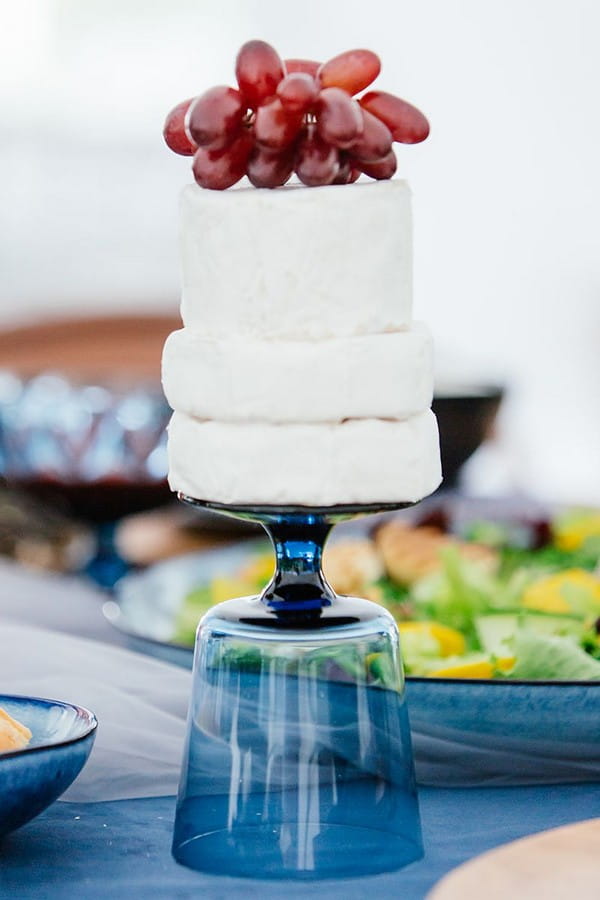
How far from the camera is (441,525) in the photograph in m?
1.67

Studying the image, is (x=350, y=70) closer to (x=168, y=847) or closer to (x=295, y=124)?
(x=295, y=124)

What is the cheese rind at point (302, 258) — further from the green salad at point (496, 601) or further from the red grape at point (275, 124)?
the green salad at point (496, 601)

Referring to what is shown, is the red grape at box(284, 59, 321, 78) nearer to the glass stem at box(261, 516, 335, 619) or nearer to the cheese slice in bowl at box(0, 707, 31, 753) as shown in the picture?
the glass stem at box(261, 516, 335, 619)

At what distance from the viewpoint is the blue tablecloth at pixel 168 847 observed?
Answer: 682 millimetres

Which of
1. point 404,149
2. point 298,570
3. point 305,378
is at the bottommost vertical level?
point 404,149

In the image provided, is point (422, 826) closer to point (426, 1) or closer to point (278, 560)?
point (278, 560)

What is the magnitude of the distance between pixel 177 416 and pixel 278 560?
0.10 metres

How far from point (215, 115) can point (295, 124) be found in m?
0.04

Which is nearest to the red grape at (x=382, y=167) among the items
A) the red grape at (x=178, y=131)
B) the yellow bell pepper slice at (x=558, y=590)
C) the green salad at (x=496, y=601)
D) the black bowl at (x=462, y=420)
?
the red grape at (x=178, y=131)

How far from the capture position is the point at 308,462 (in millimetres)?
701

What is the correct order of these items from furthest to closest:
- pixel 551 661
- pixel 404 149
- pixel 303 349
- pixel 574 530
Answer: pixel 404 149, pixel 574 530, pixel 551 661, pixel 303 349

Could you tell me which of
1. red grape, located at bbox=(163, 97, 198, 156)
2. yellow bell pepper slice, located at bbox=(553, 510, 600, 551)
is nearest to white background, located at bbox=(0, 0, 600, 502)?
yellow bell pepper slice, located at bbox=(553, 510, 600, 551)

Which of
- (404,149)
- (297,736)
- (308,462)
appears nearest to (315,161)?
(308,462)

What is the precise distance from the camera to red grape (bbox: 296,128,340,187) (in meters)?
0.69
